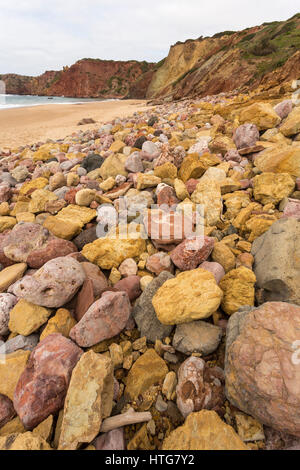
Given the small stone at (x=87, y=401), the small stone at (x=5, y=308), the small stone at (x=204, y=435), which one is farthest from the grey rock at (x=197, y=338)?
the small stone at (x=5, y=308)

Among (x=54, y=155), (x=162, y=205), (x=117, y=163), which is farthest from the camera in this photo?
(x=54, y=155)

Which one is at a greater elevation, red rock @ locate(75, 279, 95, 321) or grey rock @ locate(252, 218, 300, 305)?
grey rock @ locate(252, 218, 300, 305)

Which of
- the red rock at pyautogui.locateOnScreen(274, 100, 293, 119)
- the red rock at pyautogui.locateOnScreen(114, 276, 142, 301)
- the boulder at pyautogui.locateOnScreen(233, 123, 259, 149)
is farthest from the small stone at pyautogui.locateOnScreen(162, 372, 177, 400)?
the red rock at pyautogui.locateOnScreen(274, 100, 293, 119)

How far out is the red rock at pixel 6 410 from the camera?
1.40 m

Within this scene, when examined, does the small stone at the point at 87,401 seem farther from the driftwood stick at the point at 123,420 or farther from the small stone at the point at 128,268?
the small stone at the point at 128,268

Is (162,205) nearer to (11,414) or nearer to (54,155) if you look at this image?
(11,414)

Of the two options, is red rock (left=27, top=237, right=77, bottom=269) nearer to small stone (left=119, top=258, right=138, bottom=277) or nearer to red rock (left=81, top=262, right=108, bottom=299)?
red rock (left=81, top=262, right=108, bottom=299)

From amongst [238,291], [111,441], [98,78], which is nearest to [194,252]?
[238,291]

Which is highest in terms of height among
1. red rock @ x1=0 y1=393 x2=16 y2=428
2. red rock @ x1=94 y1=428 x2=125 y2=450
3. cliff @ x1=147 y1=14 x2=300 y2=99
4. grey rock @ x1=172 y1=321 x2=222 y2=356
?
cliff @ x1=147 y1=14 x2=300 y2=99

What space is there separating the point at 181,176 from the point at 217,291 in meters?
2.23

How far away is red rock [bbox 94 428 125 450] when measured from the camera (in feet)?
3.99

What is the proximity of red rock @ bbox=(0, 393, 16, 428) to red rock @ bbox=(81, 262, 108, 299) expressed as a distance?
881mm
